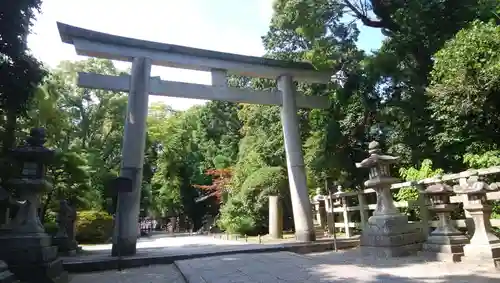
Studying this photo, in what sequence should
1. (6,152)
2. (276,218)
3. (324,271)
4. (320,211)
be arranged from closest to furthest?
(324,271) < (6,152) < (276,218) < (320,211)

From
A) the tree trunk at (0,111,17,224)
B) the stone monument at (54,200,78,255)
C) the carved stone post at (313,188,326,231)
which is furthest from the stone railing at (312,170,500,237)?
the tree trunk at (0,111,17,224)

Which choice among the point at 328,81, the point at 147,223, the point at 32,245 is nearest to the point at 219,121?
the point at 328,81

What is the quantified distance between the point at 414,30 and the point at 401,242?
230 inches

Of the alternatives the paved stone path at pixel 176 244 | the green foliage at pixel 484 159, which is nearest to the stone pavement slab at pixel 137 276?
the paved stone path at pixel 176 244

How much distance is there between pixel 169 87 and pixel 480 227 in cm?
758

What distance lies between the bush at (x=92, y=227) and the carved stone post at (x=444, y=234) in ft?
48.0

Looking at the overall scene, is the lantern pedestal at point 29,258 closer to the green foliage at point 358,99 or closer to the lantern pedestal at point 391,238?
the green foliage at point 358,99

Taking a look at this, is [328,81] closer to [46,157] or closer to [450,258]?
[450,258]

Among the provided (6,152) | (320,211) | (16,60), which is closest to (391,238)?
(320,211)

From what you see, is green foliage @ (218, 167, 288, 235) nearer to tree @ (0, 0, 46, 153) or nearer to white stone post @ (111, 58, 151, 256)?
white stone post @ (111, 58, 151, 256)

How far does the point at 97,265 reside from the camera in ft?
24.8

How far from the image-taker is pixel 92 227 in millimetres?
16750

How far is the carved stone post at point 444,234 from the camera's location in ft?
20.7

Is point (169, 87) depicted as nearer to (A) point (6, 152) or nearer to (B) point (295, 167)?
(A) point (6, 152)
